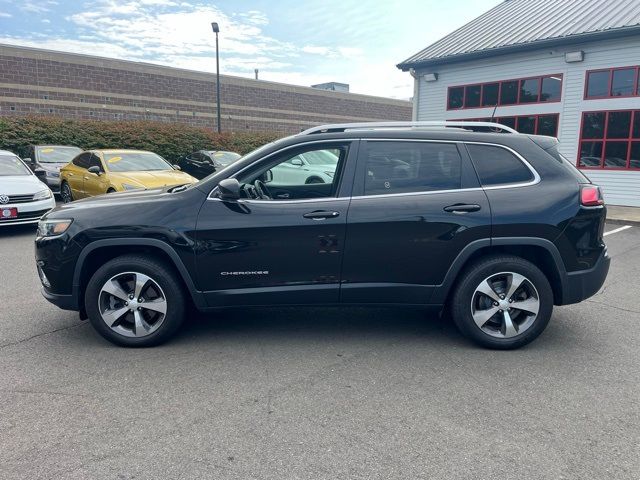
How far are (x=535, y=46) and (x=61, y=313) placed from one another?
14.4m

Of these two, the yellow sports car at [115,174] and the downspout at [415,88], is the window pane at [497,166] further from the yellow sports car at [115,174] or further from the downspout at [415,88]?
the downspout at [415,88]

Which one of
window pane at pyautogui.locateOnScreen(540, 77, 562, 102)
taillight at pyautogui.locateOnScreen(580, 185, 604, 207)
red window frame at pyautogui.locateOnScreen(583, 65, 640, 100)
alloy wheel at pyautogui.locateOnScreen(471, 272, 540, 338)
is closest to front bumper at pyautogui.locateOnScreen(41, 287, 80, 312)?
alloy wheel at pyautogui.locateOnScreen(471, 272, 540, 338)

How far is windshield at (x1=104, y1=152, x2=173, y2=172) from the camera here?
10.3 meters

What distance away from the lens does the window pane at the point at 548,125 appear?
14414 mm

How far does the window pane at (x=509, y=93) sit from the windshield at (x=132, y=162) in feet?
34.8

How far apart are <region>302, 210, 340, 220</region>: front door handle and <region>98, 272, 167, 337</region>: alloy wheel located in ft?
4.38

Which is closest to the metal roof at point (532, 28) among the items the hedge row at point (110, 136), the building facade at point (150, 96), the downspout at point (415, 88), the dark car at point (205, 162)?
the downspout at point (415, 88)

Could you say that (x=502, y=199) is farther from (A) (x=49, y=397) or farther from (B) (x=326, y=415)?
(A) (x=49, y=397)

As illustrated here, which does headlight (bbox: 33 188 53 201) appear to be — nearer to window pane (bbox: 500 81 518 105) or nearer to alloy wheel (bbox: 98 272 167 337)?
alloy wheel (bbox: 98 272 167 337)

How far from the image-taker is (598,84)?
1359 cm

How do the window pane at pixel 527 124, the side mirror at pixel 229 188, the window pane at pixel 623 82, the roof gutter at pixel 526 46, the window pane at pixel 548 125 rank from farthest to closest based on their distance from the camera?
1. the window pane at pixel 527 124
2. the window pane at pixel 548 125
3. the window pane at pixel 623 82
4. the roof gutter at pixel 526 46
5. the side mirror at pixel 229 188

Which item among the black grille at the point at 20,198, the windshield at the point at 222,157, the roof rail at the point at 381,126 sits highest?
the roof rail at the point at 381,126

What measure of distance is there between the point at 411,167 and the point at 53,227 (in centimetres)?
295

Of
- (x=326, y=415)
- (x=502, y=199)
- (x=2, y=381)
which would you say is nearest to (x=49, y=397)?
(x=2, y=381)
